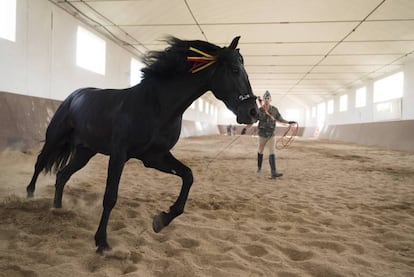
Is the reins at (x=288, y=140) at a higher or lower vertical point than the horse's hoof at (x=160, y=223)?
higher

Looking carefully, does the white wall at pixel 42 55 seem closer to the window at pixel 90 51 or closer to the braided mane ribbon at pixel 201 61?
the window at pixel 90 51

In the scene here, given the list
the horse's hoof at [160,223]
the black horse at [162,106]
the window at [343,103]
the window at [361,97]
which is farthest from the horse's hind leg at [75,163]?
the window at [343,103]

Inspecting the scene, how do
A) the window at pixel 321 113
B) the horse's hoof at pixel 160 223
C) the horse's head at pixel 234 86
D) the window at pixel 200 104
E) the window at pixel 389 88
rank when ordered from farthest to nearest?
the window at pixel 321 113 → the window at pixel 200 104 → the window at pixel 389 88 → the horse's hoof at pixel 160 223 → the horse's head at pixel 234 86

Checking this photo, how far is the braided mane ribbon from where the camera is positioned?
2445 mm

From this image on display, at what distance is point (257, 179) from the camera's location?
552 cm

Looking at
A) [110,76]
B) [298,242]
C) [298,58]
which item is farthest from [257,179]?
[298,58]

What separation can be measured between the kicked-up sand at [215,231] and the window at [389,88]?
46.2ft

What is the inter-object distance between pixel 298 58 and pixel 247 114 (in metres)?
14.0

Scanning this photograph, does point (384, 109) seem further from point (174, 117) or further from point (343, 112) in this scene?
point (174, 117)

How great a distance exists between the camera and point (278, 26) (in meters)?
10.5

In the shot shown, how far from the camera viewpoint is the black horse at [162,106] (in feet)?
7.72

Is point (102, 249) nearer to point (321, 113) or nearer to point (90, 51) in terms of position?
point (90, 51)

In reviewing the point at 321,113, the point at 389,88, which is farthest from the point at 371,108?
the point at 321,113

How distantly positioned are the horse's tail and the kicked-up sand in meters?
0.48
